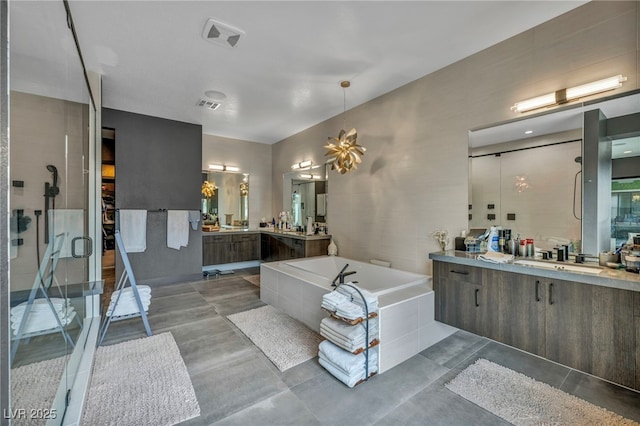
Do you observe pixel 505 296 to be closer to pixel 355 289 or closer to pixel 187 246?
pixel 355 289

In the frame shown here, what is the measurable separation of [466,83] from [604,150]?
53.9 inches

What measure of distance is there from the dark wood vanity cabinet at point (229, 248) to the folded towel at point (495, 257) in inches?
181

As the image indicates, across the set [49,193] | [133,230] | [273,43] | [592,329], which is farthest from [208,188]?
[592,329]

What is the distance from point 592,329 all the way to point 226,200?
5938 mm

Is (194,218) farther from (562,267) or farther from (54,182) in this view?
(562,267)

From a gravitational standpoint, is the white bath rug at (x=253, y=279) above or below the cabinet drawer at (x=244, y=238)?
below

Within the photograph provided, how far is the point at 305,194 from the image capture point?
18.1ft

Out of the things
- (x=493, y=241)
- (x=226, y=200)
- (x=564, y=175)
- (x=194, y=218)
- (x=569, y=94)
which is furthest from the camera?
(x=226, y=200)

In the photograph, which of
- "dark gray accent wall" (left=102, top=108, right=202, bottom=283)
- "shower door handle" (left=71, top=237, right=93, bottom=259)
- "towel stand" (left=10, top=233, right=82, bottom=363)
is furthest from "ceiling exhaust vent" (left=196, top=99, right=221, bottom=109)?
"towel stand" (left=10, top=233, right=82, bottom=363)

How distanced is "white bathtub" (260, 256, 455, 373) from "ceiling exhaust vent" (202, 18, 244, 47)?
2.60m

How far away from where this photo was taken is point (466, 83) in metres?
2.90

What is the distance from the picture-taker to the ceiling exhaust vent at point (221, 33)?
238cm

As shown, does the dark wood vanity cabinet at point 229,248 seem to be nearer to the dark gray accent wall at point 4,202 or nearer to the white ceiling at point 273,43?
the white ceiling at point 273,43

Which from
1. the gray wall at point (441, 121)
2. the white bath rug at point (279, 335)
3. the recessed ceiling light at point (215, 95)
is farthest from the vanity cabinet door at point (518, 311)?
the recessed ceiling light at point (215, 95)
